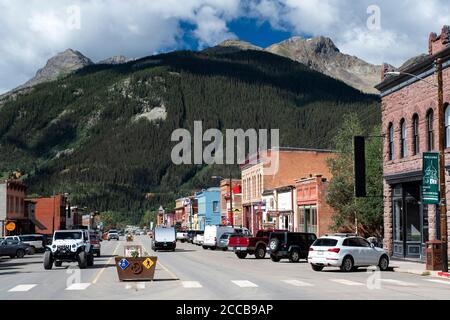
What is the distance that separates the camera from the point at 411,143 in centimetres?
3944

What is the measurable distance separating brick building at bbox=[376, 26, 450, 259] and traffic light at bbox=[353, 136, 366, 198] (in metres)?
1.59

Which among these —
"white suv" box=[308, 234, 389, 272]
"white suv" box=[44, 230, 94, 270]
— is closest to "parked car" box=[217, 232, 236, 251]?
"white suv" box=[44, 230, 94, 270]

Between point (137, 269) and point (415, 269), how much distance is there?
13.6m

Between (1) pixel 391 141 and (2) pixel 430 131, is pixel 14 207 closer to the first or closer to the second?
(1) pixel 391 141

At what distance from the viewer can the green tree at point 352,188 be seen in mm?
50469

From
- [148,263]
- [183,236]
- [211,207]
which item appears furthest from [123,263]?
[211,207]

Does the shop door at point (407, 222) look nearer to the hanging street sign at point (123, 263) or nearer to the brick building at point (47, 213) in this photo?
the hanging street sign at point (123, 263)

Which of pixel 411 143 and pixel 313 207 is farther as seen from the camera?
pixel 313 207

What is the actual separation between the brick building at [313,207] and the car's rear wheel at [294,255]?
16724mm

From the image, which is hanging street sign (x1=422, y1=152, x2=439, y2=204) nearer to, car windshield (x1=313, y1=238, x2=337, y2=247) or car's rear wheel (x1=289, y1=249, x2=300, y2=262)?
car windshield (x1=313, y1=238, x2=337, y2=247)

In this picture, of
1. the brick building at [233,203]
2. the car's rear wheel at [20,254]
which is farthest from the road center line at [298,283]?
the brick building at [233,203]

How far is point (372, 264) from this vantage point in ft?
106

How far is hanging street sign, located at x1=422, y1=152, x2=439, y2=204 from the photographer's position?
101 feet
